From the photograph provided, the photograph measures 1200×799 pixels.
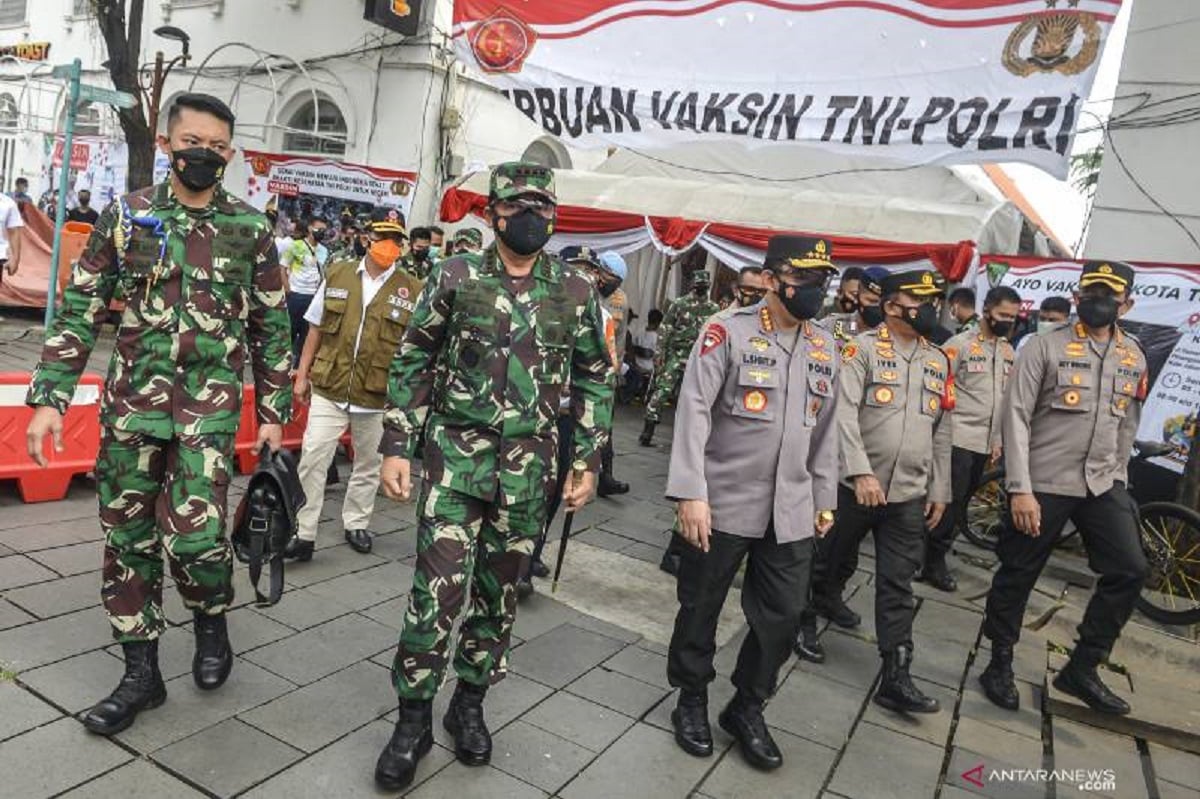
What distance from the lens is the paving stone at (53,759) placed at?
254 cm

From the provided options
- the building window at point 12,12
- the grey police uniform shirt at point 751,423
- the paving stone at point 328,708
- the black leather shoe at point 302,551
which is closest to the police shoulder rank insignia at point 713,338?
the grey police uniform shirt at point 751,423

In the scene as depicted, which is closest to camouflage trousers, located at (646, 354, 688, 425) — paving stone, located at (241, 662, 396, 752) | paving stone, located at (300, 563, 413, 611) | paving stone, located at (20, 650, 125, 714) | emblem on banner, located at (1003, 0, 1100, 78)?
emblem on banner, located at (1003, 0, 1100, 78)

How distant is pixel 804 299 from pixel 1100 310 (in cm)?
178

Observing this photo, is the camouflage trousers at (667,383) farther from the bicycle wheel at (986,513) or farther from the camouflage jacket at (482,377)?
the camouflage jacket at (482,377)

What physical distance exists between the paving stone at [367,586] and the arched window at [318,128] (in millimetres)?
11605

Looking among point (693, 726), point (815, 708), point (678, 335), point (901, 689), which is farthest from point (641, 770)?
point (678, 335)

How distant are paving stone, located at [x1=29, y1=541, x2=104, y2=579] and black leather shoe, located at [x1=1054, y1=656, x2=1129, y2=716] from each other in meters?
4.66

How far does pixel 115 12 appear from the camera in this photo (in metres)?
11.8

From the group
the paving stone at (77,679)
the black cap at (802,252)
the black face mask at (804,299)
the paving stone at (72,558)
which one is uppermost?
the black cap at (802,252)

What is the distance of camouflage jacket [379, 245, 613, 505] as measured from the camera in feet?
9.29

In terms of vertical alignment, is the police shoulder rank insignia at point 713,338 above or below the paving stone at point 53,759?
above

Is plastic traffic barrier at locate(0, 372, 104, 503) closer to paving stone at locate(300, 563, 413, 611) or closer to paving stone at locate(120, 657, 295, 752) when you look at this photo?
paving stone at locate(300, 563, 413, 611)

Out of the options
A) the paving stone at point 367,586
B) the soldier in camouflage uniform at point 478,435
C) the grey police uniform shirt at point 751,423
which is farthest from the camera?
the paving stone at point 367,586

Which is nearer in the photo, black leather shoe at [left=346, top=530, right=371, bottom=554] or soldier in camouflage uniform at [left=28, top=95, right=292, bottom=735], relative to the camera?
soldier in camouflage uniform at [left=28, top=95, right=292, bottom=735]
